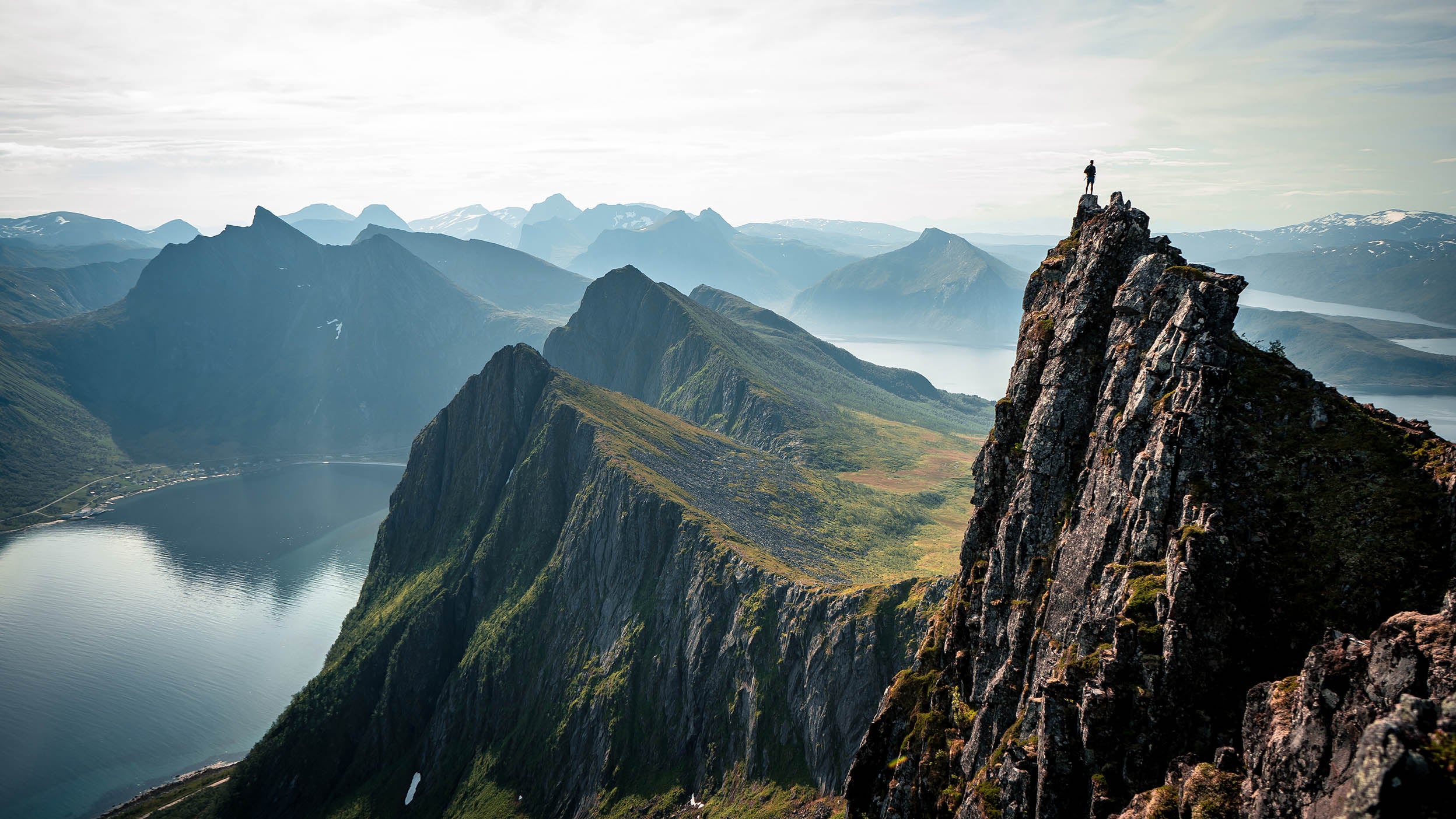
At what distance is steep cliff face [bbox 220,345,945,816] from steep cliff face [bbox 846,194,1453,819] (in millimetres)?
47110

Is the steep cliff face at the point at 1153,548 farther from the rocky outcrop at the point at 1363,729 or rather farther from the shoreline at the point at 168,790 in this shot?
the shoreline at the point at 168,790

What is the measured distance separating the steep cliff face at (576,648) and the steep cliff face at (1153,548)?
155ft

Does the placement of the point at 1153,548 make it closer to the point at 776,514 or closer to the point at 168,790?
the point at 776,514

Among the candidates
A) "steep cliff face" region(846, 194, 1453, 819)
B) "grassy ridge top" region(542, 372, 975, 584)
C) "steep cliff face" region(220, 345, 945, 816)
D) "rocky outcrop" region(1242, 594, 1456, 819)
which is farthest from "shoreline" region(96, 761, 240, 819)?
"rocky outcrop" region(1242, 594, 1456, 819)

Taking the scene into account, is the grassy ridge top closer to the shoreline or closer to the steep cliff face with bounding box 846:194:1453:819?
the steep cliff face with bounding box 846:194:1453:819

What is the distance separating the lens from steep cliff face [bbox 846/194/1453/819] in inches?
1097

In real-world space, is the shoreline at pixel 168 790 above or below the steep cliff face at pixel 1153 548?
below

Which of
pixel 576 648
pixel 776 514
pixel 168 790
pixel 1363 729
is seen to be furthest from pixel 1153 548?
pixel 168 790

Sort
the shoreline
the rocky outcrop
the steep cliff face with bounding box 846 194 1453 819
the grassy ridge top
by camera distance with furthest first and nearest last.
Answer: the shoreline, the grassy ridge top, the steep cliff face with bounding box 846 194 1453 819, the rocky outcrop

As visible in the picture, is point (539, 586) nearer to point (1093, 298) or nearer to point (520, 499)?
point (520, 499)

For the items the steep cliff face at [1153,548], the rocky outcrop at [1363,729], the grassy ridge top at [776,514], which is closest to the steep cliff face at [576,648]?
the grassy ridge top at [776,514]

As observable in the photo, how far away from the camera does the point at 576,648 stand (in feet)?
462

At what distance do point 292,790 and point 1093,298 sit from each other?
176990 mm

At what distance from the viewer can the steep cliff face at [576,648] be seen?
9831 centimetres
